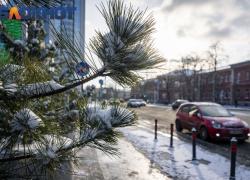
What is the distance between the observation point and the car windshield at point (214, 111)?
8317 millimetres

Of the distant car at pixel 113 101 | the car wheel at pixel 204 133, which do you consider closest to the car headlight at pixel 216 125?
the car wheel at pixel 204 133

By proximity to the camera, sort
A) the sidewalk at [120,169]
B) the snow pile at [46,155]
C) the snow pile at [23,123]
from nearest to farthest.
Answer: the snow pile at [23,123] → the snow pile at [46,155] → the sidewalk at [120,169]

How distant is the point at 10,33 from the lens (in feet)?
13.4

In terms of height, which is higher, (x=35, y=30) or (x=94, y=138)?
(x=35, y=30)

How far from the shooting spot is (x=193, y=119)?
29.0 feet

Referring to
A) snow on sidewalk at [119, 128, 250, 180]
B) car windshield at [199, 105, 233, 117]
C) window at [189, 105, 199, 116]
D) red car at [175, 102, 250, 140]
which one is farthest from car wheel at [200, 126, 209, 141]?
snow on sidewalk at [119, 128, 250, 180]

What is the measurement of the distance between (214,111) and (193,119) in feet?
3.34

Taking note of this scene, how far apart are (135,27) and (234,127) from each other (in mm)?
7555

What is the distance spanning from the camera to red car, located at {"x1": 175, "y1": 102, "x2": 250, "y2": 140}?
728 centimetres

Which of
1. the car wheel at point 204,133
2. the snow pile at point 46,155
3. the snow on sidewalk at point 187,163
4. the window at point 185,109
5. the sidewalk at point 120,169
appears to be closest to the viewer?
the snow pile at point 46,155

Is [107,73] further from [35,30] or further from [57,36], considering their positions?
[35,30]

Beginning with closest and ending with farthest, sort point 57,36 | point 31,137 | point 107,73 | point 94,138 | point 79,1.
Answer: point 57,36 < point 31,137 < point 107,73 < point 94,138 < point 79,1

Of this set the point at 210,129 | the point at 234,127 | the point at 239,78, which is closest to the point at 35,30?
the point at 210,129

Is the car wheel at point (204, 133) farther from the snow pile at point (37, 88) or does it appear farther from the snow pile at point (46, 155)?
the snow pile at point (37, 88)
